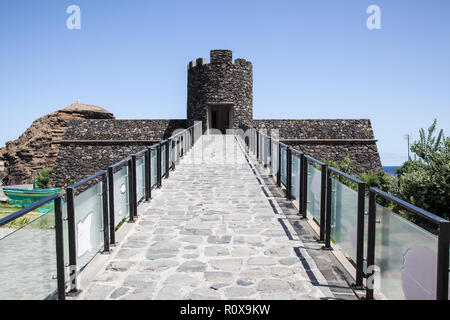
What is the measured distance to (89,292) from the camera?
3.77 meters

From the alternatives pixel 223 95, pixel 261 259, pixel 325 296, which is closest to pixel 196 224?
pixel 261 259

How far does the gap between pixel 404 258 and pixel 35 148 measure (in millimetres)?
38630

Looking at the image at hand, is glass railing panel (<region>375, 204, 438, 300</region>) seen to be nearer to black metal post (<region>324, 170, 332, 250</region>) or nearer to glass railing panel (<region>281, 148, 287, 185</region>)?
black metal post (<region>324, 170, 332, 250</region>)

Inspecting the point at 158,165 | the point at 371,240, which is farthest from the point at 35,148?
the point at 371,240

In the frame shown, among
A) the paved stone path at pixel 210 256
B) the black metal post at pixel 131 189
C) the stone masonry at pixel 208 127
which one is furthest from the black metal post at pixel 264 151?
the stone masonry at pixel 208 127

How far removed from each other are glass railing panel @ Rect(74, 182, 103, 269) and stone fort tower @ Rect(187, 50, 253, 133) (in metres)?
19.6

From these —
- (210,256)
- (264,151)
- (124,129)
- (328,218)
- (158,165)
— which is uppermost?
(124,129)

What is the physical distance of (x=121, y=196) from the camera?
569 cm

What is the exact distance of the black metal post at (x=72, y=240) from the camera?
3660 mm

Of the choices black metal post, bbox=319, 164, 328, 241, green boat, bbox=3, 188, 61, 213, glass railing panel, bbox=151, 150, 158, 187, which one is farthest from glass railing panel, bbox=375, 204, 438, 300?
green boat, bbox=3, 188, 61, 213

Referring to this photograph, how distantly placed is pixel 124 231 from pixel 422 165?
997 centimetres

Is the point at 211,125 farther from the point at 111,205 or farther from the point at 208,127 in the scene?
the point at 111,205

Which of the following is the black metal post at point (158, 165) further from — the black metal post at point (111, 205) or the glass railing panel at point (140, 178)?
the black metal post at point (111, 205)

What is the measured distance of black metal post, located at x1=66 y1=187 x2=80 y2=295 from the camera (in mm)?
3660
